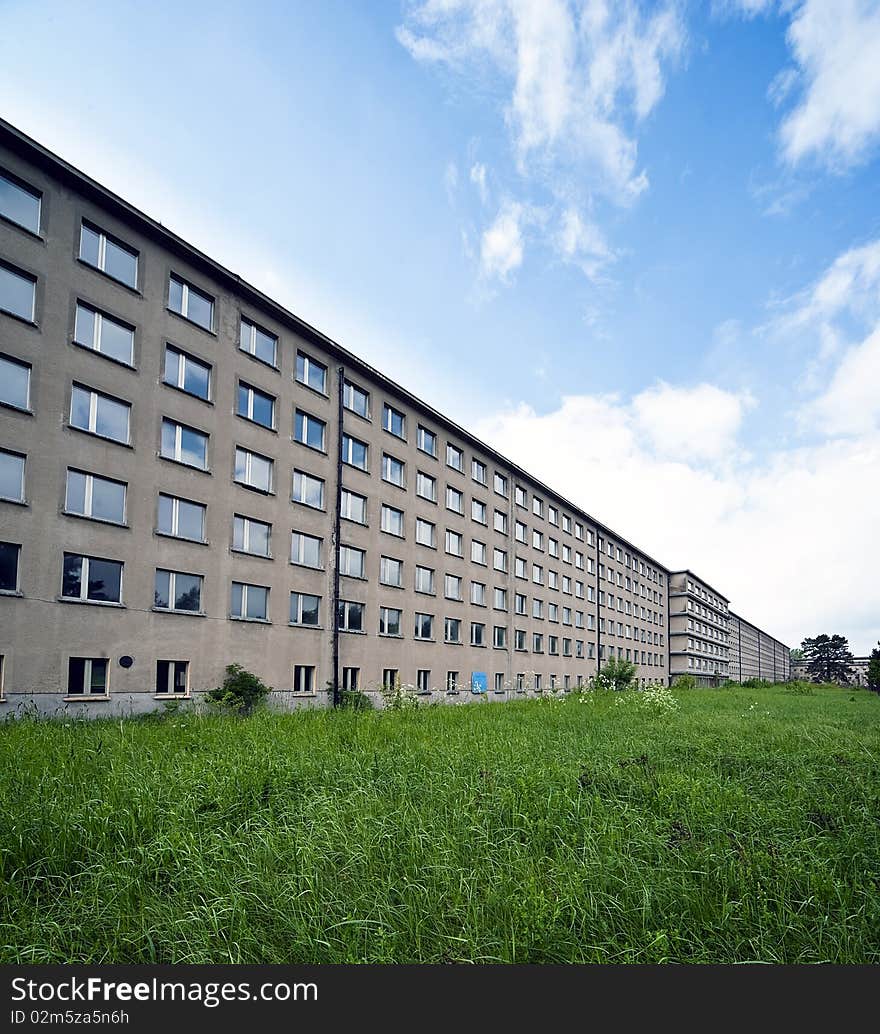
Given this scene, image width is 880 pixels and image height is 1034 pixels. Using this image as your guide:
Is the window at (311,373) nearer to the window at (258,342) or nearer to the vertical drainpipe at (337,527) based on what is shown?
the vertical drainpipe at (337,527)

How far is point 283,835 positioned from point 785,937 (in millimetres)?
3918

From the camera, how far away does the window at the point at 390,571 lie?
34375 mm

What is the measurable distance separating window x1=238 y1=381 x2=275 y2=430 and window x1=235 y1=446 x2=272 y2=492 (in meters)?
1.38

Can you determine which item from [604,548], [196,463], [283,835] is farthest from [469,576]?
[283,835]

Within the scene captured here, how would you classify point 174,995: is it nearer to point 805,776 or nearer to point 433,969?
point 433,969

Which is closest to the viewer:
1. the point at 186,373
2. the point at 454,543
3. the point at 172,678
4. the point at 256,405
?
the point at 172,678

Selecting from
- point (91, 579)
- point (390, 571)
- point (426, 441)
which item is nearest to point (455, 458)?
point (426, 441)

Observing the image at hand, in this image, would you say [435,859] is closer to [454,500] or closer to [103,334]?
[103,334]

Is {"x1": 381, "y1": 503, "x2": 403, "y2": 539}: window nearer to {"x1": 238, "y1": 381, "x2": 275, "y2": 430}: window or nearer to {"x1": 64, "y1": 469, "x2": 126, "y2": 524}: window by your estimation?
{"x1": 238, "y1": 381, "x2": 275, "y2": 430}: window

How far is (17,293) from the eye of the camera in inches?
787

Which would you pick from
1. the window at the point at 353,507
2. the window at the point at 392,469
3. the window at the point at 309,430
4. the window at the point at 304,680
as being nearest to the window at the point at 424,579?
the window at the point at 392,469

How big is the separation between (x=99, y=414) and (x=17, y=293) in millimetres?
4073

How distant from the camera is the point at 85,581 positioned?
20781mm

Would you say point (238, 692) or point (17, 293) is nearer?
point (17, 293)
